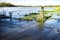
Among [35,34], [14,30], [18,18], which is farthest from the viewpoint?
[18,18]

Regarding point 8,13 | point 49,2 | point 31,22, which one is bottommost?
point 31,22

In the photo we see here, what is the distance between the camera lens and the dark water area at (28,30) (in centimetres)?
264

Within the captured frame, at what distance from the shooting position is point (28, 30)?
2908 millimetres

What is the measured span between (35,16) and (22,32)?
0.45m

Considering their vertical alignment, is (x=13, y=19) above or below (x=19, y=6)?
below

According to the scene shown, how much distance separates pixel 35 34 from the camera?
107 inches

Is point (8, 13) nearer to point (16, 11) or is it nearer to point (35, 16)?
point (16, 11)

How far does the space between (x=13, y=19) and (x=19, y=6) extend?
30 centimetres

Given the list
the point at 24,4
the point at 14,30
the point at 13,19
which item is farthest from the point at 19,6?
the point at 14,30

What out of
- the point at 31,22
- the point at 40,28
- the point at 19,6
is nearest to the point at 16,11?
the point at 19,6

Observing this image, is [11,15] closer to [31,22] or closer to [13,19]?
[13,19]

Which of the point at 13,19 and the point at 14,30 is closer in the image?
the point at 14,30

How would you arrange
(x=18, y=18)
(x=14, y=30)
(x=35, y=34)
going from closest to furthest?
(x=35, y=34), (x=14, y=30), (x=18, y=18)

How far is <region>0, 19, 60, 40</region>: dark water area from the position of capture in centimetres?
264
